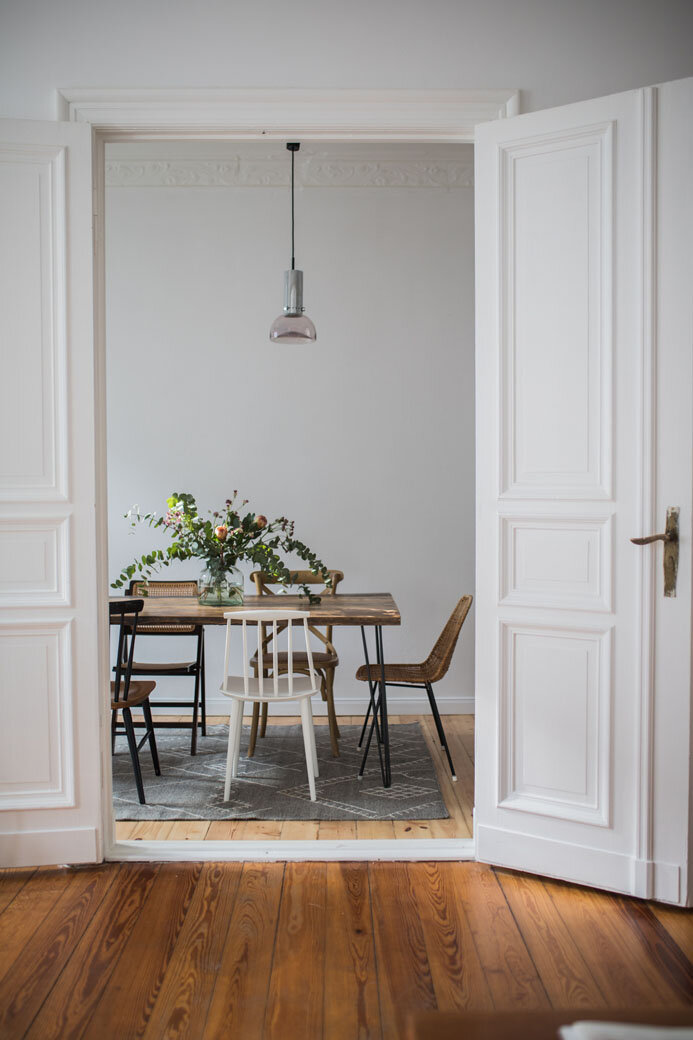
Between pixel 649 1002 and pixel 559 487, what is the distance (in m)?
1.50

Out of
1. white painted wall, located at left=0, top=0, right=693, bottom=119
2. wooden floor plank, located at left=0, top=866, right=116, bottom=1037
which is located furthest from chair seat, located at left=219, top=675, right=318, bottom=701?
white painted wall, located at left=0, top=0, right=693, bottom=119

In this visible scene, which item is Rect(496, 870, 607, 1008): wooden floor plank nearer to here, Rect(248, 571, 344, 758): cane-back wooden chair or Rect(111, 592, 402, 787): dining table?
Rect(111, 592, 402, 787): dining table

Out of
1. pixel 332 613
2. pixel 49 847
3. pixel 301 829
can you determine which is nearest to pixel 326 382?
pixel 332 613

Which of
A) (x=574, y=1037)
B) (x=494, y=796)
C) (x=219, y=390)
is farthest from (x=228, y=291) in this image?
(x=574, y=1037)

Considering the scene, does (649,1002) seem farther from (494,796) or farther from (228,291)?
(228,291)

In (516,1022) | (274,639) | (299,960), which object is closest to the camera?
(516,1022)

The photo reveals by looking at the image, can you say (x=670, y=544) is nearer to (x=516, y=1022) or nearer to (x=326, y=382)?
(x=516, y=1022)

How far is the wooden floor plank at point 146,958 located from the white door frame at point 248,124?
19 cm

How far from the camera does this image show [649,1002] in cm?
204

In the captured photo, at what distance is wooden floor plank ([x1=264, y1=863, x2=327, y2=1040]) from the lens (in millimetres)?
1994

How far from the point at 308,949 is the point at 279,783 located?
64.3 inches

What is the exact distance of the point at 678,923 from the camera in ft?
8.16

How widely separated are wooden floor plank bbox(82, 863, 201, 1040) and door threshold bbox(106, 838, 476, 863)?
73 millimetres

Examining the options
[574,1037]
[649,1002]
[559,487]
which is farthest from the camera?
[559,487]
